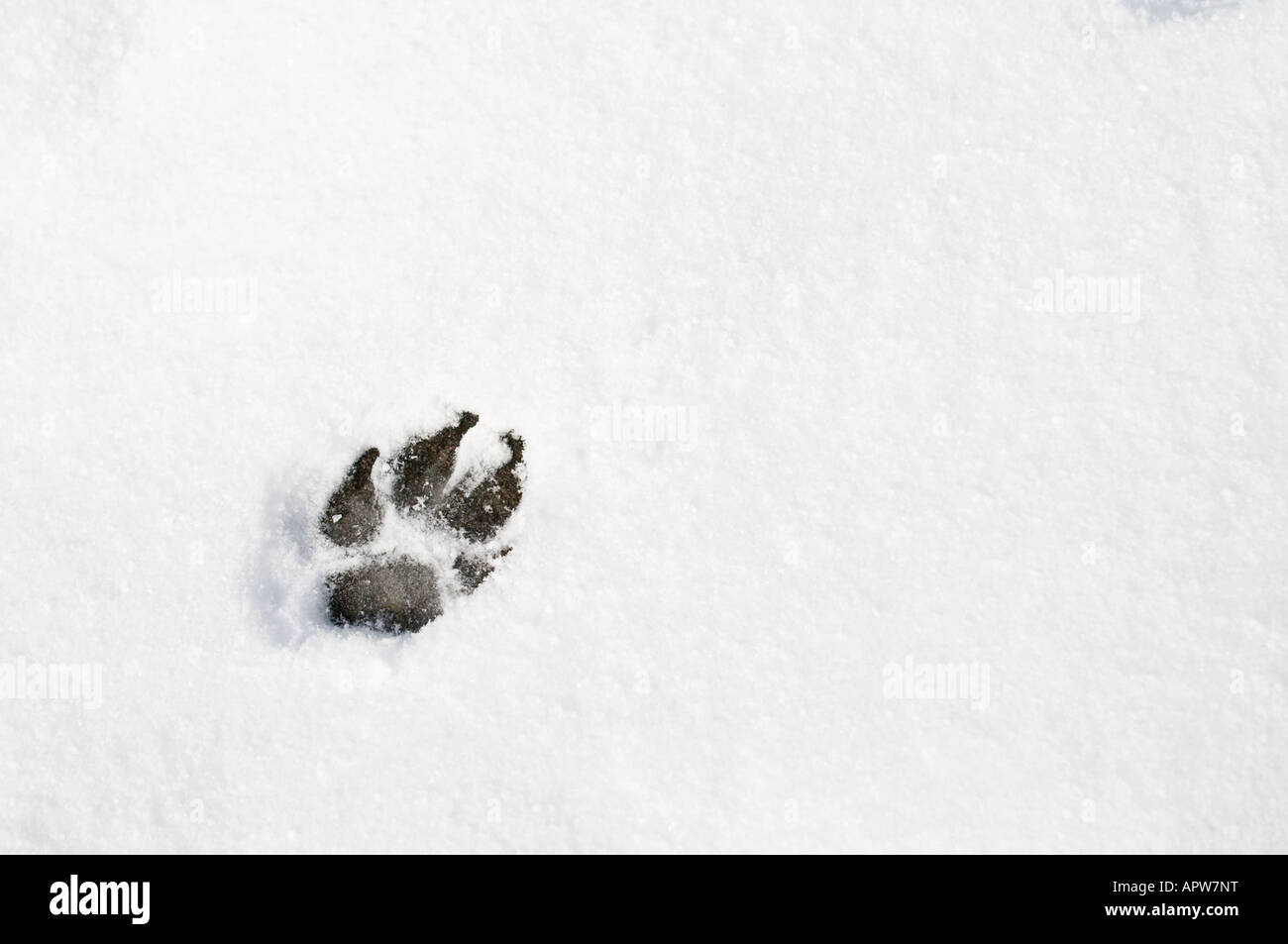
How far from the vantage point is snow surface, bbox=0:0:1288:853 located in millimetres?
4348

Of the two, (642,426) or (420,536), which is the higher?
(642,426)

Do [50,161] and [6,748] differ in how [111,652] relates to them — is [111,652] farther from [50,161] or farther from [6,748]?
[50,161]

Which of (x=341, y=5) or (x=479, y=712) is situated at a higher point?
(x=341, y=5)

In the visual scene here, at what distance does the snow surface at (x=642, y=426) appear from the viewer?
4348mm

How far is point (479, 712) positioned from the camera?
14.3ft

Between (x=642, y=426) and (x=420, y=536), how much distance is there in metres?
1.02

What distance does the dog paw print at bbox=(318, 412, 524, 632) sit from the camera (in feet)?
14.4

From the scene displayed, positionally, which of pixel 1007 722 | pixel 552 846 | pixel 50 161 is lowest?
pixel 552 846

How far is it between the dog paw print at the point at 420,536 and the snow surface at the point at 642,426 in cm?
10

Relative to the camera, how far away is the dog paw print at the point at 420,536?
173 inches

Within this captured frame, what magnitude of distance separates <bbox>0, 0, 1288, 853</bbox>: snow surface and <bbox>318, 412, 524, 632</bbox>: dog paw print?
0.33 ft

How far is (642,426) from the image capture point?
442 cm
